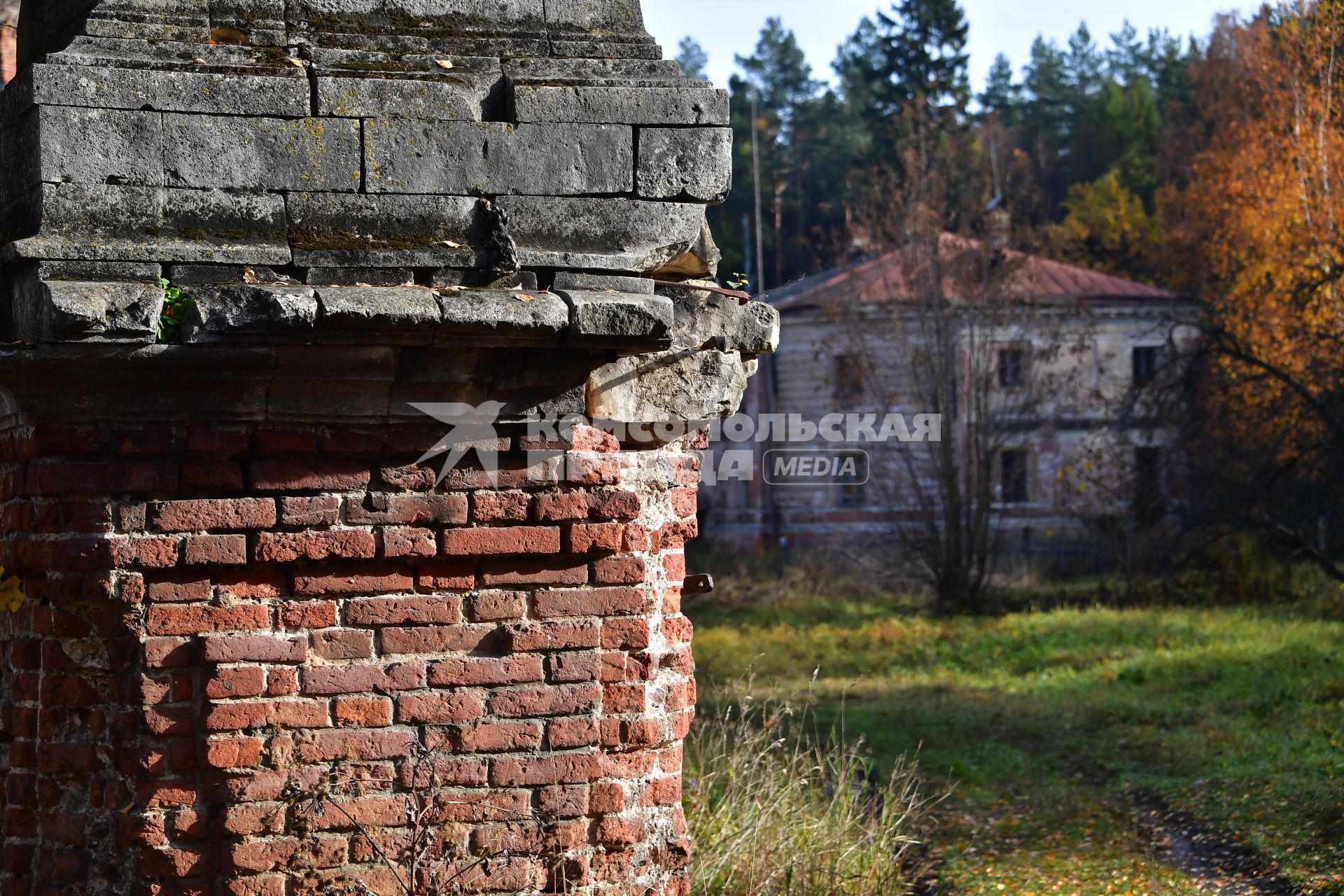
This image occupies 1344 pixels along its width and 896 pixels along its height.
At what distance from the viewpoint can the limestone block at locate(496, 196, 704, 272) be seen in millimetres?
3742

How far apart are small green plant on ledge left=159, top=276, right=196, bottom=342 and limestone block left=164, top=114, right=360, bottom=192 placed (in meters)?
0.34

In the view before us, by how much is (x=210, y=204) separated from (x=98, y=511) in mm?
938

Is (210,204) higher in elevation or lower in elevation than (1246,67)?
lower

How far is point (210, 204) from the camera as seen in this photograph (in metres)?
3.52

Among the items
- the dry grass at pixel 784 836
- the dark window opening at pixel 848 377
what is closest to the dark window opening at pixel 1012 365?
the dark window opening at pixel 848 377

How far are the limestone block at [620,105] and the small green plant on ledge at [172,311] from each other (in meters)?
1.10

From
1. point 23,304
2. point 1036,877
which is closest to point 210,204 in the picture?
point 23,304

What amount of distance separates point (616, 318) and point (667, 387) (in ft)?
2.10

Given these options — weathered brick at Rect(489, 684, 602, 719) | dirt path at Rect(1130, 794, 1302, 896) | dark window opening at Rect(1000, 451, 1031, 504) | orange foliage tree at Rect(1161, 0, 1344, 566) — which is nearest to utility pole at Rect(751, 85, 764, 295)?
dark window opening at Rect(1000, 451, 1031, 504)

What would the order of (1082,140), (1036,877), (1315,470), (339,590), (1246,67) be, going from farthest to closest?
(1082,140)
(1246,67)
(1315,470)
(1036,877)
(339,590)

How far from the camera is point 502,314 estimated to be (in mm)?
3465

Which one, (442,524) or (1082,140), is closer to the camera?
(442,524)

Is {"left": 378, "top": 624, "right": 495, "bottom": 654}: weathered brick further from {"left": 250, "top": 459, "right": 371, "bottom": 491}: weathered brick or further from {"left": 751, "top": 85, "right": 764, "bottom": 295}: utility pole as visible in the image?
{"left": 751, "top": 85, "right": 764, "bottom": 295}: utility pole

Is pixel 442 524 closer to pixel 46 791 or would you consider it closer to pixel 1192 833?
pixel 46 791
